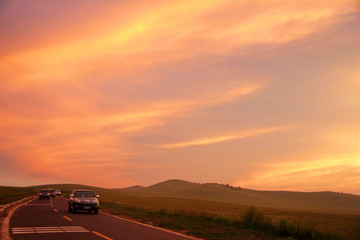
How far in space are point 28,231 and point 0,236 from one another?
1802 millimetres

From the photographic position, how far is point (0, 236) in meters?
12.8

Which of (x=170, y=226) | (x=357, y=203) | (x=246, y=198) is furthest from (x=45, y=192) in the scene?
(x=357, y=203)

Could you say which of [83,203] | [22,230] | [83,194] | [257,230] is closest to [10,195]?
[83,194]

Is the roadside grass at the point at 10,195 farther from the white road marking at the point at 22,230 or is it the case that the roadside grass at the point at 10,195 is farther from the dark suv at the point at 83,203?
the white road marking at the point at 22,230

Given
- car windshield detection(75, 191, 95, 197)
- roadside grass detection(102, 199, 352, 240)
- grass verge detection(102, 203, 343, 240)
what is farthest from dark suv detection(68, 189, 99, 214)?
roadside grass detection(102, 199, 352, 240)

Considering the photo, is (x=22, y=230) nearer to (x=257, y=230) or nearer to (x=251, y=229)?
(x=251, y=229)

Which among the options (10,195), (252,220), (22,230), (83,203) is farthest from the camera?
(10,195)

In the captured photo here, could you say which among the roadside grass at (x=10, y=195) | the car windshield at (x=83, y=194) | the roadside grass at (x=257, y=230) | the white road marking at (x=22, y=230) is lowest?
the roadside grass at (x=257, y=230)

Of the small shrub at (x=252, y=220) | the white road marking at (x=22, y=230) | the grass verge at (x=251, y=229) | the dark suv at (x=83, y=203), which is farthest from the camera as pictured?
the dark suv at (x=83, y=203)

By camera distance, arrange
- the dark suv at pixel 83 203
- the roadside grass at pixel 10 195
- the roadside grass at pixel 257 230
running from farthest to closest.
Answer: the roadside grass at pixel 10 195, the dark suv at pixel 83 203, the roadside grass at pixel 257 230

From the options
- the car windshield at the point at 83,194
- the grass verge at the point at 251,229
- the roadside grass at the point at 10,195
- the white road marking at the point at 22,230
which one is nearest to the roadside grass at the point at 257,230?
the grass verge at the point at 251,229

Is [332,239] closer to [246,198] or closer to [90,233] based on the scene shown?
[90,233]

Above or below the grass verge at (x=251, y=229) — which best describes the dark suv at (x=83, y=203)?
above

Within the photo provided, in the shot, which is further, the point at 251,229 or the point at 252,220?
the point at 252,220
